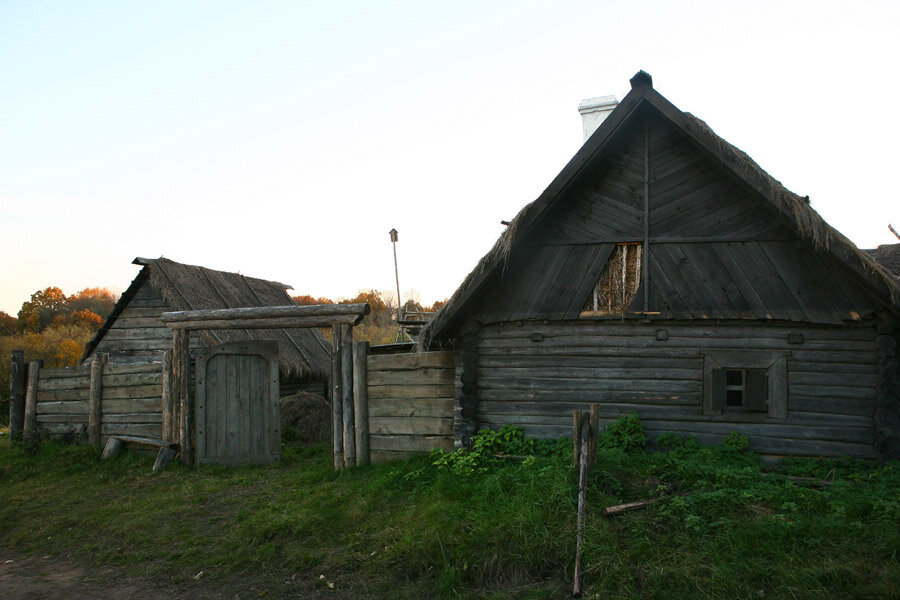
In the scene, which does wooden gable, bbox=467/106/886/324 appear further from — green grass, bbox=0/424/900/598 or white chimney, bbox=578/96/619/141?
white chimney, bbox=578/96/619/141

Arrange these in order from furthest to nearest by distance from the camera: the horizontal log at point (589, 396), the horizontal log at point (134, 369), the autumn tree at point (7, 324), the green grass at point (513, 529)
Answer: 1. the autumn tree at point (7, 324)
2. the horizontal log at point (134, 369)
3. the horizontal log at point (589, 396)
4. the green grass at point (513, 529)

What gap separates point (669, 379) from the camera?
7449 millimetres

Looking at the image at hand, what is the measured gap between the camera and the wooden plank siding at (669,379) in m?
6.93

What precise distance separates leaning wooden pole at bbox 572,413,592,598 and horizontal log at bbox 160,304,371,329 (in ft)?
14.2

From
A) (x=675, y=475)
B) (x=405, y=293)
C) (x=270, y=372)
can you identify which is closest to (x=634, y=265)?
(x=675, y=475)

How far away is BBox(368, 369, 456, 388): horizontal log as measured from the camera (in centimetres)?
846

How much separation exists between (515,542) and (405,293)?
5051 centimetres

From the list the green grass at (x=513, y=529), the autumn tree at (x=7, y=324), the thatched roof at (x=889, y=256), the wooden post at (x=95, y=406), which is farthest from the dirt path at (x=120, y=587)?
the autumn tree at (x=7, y=324)

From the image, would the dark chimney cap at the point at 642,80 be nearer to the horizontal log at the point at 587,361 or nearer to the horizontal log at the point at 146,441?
the horizontal log at the point at 587,361

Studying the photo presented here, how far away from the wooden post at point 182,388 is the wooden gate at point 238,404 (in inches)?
6.8

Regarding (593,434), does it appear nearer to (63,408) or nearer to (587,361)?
(587,361)

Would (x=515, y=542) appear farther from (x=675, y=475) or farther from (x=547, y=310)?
(x=547, y=310)

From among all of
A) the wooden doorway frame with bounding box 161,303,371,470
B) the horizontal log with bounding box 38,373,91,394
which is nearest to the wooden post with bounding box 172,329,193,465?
the wooden doorway frame with bounding box 161,303,371,470

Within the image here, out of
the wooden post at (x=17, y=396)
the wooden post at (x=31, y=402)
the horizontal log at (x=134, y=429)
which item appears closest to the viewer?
the horizontal log at (x=134, y=429)
